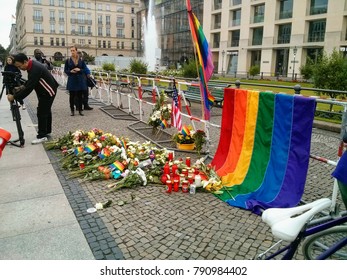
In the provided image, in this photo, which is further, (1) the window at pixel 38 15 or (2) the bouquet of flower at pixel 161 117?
(1) the window at pixel 38 15

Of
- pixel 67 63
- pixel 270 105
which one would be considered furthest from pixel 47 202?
pixel 67 63

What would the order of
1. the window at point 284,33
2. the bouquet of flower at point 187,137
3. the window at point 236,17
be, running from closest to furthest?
the bouquet of flower at point 187,137
the window at point 284,33
the window at point 236,17

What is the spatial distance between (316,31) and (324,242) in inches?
1733

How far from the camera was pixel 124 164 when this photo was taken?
5.14m

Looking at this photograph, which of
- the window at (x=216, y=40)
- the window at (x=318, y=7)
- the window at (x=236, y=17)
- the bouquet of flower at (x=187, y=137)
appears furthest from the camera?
the window at (x=216, y=40)

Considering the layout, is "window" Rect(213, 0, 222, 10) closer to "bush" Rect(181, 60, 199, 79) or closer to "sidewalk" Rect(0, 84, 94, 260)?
"bush" Rect(181, 60, 199, 79)

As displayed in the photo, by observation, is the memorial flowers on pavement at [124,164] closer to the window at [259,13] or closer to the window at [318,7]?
the window at [318,7]

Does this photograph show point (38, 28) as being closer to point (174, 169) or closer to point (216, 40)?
point (216, 40)

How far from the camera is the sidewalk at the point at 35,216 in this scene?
3.06 m

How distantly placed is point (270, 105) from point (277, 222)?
2.34m

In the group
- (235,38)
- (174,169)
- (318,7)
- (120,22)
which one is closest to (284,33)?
(318,7)

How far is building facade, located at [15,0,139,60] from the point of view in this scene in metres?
89.8

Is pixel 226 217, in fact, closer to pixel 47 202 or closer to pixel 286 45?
pixel 47 202

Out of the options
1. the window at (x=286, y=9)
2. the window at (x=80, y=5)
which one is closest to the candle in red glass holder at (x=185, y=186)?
the window at (x=286, y=9)
